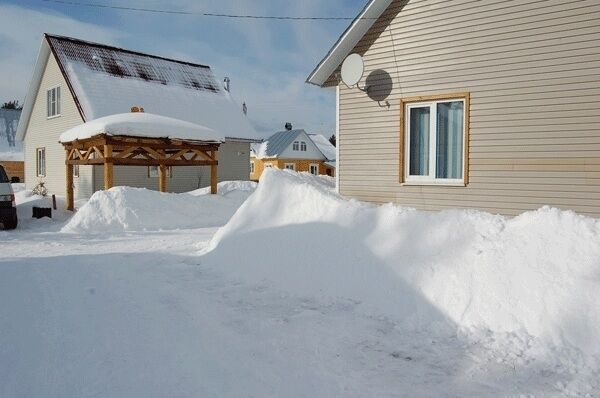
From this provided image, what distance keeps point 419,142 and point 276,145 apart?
132 feet

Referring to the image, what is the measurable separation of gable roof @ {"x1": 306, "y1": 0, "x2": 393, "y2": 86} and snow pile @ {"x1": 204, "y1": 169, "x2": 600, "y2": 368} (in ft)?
10.3

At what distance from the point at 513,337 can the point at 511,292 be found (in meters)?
0.63

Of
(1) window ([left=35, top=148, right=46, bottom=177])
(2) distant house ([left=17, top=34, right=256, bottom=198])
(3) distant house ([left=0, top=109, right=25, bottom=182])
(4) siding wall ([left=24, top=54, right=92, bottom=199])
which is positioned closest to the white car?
(2) distant house ([left=17, top=34, right=256, bottom=198])

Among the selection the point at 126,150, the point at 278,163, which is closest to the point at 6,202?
the point at 126,150

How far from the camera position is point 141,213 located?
13648 millimetres

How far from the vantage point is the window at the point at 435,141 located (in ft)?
26.9

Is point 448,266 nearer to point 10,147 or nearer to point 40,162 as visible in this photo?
point 40,162

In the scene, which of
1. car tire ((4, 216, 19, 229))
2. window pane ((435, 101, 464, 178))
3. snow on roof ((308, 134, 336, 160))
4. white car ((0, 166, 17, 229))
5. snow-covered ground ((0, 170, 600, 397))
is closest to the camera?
snow-covered ground ((0, 170, 600, 397))

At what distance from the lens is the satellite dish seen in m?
8.94

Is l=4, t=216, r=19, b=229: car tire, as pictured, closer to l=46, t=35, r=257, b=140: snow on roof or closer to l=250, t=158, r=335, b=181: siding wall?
l=46, t=35, r=257, b=140: snow on roof

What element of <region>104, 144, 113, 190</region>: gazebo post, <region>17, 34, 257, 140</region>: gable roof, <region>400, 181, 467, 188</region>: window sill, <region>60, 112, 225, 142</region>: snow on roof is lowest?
<region>400, 181, 467, 188</region>: window sill

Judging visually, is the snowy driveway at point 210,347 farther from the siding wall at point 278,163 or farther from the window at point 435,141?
the siding wall at point 278,163

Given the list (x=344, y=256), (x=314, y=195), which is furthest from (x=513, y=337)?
(x=314, y=195)

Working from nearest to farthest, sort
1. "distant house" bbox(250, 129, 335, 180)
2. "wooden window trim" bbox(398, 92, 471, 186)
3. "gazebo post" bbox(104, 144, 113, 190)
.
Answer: "wooden window trim" bbox(398, 92, 471, 186)
"gazebo post" bbox(104, 144, 113, 190)
"distant house" bbox(250, 129, 335, 180)
